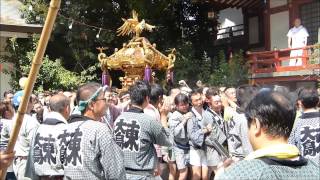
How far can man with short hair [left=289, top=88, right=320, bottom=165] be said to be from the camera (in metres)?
4.55

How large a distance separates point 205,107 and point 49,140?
3.70 m

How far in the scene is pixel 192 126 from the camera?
22.7 ft

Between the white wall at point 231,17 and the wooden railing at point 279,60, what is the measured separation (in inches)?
251

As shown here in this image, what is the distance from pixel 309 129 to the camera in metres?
4.56

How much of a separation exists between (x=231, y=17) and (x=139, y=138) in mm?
18593

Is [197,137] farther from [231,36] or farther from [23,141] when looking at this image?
[231,36]

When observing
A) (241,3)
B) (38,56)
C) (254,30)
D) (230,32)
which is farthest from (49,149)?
(230,32)

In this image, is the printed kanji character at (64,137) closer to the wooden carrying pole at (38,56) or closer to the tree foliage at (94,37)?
the wooden carrying pole at (38,56)

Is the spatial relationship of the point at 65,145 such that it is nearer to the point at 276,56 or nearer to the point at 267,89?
the point at 267,89

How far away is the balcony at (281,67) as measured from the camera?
513 inches

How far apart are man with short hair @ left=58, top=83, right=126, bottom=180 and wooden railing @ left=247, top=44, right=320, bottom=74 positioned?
10.1 m

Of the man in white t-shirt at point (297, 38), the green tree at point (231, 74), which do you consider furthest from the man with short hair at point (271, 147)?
the green tree at point (231, 74)

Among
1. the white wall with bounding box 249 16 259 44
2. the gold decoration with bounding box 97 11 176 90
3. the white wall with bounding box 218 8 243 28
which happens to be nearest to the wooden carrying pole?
the gold decoration with bounding box 97 11 176 90

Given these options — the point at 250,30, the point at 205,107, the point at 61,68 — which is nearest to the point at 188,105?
the point at 205,107
